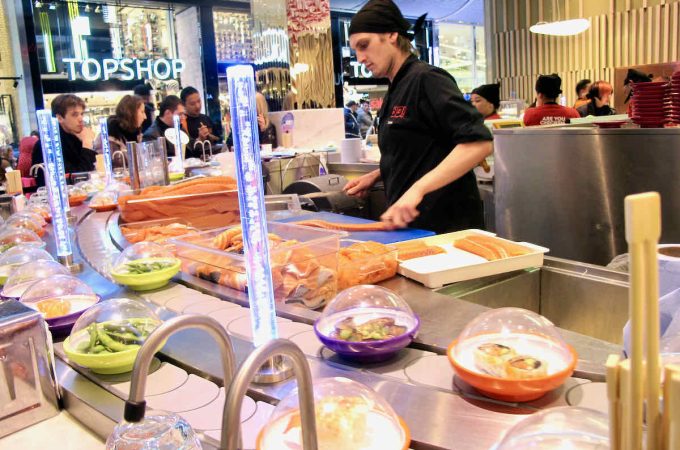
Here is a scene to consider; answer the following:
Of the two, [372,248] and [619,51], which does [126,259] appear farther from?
[619,51]

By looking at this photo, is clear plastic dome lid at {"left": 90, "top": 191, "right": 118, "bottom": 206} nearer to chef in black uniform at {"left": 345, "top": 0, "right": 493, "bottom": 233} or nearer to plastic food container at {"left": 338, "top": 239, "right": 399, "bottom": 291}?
chef in black uniform at {"left": 345, "top": 0, "right": 493, "bottom": 233}

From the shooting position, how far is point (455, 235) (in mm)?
2289

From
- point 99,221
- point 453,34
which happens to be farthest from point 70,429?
point 453,34

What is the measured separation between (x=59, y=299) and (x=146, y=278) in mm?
297

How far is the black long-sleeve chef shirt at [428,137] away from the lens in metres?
2.59

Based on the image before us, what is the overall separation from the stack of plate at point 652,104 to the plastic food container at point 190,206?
2260 mm

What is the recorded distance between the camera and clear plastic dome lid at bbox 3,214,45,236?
8.85 feet

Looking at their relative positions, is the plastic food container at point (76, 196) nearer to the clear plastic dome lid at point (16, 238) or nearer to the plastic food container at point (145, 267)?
the clear plastic dome lid at point (16, 238)

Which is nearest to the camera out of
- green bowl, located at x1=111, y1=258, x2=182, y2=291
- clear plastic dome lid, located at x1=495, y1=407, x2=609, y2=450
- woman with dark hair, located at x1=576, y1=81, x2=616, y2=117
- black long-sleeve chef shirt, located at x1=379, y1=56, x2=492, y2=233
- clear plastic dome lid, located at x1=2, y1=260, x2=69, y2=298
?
clear plastic dome lid, located at x1=495, y1=407, x2=609, y2=450

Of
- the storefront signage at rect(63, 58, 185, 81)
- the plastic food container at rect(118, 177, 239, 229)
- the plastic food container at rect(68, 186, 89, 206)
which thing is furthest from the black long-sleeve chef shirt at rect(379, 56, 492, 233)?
the storefront signage at rect(63, 58, 185, 81)

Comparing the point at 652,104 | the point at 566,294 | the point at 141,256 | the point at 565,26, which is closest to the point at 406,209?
the point at 566,294

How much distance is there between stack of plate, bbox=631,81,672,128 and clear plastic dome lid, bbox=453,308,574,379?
94.1 inches

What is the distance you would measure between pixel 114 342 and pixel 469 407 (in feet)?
2.62

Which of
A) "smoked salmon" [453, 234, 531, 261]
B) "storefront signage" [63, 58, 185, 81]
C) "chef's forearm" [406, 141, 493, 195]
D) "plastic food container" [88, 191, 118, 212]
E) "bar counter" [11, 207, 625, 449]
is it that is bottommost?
"bar counter" [11, 207, 625, 449]
